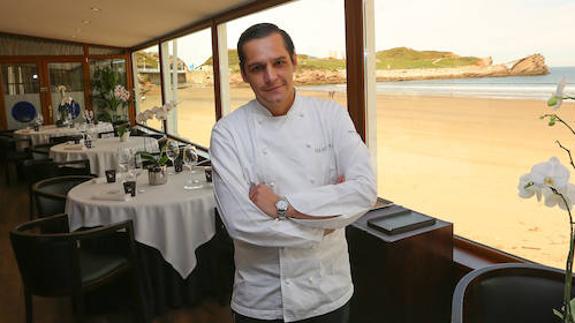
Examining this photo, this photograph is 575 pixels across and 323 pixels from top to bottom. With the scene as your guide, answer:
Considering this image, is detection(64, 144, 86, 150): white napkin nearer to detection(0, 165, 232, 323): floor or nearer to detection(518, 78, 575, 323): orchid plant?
detection(0, 165, 232, 323): floor

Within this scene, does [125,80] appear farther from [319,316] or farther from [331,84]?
[319,316]

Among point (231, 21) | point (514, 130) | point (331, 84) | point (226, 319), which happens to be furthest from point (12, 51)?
point (514, 130)

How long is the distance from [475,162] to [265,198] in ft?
6.76

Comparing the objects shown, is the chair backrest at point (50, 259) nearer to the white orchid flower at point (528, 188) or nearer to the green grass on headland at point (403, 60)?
the green grass on headland at point (403, 60)

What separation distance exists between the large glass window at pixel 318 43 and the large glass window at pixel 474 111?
42cm

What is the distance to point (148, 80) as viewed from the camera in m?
11.0

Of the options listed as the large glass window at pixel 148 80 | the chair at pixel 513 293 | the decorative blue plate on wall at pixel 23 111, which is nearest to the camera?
the chair at pixel 513 293

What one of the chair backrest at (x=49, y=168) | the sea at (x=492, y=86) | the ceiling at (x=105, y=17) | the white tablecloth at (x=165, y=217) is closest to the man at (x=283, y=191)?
the sea at (x=492, y=86)

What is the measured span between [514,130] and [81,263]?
2717mm

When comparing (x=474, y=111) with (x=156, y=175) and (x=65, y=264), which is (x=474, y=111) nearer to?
(x=156, y=175)

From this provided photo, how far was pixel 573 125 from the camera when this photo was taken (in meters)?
2.31

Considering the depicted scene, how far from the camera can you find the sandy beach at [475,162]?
2564mm

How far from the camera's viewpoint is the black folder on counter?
2555 mm

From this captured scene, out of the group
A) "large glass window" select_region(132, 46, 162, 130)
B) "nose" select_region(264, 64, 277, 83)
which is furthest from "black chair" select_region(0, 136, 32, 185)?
"nose" select_region(264, 64, 277, 83)
